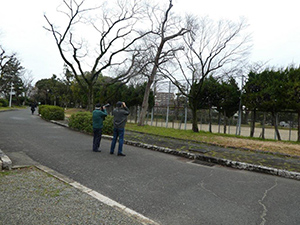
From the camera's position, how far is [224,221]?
9.12 feet

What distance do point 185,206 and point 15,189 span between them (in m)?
2.79

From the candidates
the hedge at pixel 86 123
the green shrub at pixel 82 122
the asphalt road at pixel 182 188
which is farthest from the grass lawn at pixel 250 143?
the green shrub at pixel 82 122

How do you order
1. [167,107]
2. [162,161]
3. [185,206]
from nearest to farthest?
[185,206]
[162,161]
[167,107]

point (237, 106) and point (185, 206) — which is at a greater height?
point (237, 106)

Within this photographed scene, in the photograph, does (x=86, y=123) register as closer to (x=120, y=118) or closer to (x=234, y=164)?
(x=120, y=118)

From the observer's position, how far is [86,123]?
36.6 ft

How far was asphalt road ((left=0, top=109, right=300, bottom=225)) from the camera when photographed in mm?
2949

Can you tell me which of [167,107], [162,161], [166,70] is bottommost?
[162,161]

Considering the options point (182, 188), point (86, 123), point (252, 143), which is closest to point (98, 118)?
point (182, 188)

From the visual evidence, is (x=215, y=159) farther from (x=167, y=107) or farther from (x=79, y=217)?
(x=167, y=107)

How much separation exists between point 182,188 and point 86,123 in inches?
332

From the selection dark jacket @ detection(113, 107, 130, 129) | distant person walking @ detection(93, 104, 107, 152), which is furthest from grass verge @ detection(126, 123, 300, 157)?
distant person walking @ detection(93, 104, 107, 152)

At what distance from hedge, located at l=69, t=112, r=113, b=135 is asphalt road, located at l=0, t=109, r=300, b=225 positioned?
4298mm

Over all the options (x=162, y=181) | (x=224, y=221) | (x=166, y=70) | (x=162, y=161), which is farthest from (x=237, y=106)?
(x=224, y=221)
